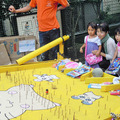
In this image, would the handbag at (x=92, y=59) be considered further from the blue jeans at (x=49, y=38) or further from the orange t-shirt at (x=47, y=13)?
the orange t-shirt at (x=47, y=13)

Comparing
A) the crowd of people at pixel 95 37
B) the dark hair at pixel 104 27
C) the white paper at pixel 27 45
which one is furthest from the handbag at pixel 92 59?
the white paper at pixel 27 45

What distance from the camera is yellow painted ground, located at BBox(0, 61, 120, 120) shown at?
1.34m

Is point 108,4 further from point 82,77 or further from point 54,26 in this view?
point 82,77

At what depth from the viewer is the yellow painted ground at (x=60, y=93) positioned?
1.34 m

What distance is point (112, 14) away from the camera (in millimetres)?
8117

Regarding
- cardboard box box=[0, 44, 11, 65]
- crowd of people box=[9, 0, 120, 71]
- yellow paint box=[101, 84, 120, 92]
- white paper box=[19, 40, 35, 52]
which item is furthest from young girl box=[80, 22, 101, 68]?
cardboard box box=[0, 44, 11, 65]

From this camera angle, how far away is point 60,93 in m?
1.72

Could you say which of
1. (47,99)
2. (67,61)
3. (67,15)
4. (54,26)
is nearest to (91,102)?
(47,99)

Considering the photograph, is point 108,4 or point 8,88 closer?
point 8,88

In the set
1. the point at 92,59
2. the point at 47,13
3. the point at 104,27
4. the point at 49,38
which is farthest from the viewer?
the point at 49,38

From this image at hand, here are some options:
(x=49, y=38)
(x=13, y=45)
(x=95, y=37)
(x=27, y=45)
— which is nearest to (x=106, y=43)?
(x=95, y=37)

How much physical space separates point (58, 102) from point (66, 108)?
0.40 ft

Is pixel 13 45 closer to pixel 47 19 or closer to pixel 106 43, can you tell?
pixel 47 19

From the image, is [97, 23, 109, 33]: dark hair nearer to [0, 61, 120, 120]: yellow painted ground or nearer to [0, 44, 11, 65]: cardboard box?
[0, 61, 120, 120]: yellow painted ground
